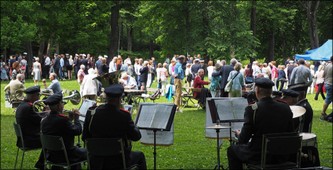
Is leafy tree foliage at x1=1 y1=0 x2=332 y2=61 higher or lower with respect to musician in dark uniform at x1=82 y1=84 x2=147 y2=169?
higher

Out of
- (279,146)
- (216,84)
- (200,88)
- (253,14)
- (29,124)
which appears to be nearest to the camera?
(279,146)

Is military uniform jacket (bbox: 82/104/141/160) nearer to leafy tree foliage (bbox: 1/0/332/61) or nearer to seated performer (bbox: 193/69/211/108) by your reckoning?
seated performer (bbox: 193/69/211/108)

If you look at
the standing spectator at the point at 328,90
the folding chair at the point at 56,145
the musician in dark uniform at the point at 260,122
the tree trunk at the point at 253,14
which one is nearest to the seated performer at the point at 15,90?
the standing spectator at the point at 328,90

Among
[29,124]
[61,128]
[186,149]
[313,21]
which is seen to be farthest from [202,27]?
[61,128]

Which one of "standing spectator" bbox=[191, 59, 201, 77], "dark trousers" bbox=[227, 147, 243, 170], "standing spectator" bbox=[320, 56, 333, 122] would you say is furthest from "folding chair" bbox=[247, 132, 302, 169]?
"standing spectator" bbox=[191, 59, 201, 77]

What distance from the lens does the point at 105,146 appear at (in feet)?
25.8

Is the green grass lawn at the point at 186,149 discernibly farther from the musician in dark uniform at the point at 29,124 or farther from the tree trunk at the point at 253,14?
the tree trunk at the point at 253,14

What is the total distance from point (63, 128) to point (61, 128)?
30 mm

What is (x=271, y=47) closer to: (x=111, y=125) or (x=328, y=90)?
(x=328, y=90)

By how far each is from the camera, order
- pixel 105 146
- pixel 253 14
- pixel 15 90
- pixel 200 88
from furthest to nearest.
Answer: pixel 253 14 < pixel 200 88 < pixel 15 90 < pixel 105 146

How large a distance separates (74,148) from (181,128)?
8175 mm

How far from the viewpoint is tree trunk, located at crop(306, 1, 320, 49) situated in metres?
43.5

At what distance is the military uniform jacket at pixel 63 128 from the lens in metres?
8.73

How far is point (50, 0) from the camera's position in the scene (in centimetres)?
2648
